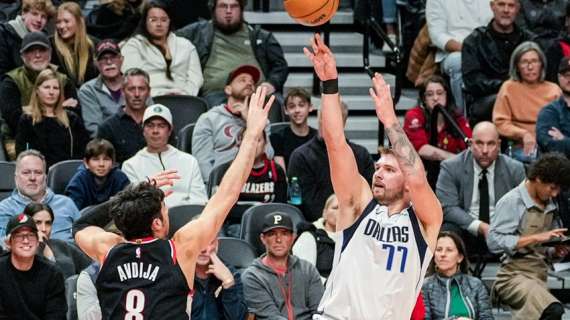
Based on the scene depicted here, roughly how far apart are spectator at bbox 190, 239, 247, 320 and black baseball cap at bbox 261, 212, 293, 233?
606 mm

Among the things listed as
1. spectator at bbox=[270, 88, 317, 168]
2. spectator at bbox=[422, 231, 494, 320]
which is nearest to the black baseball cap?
spectator at bbox=[422, 231, 494, 320]

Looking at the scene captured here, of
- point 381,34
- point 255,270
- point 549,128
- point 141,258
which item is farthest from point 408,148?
point 381,34

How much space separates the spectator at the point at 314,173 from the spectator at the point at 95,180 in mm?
1678

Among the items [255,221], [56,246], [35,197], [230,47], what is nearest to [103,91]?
[230,47]

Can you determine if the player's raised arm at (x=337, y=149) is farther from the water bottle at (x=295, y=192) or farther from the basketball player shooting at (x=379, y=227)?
the water bottle at (x=295, y=192)

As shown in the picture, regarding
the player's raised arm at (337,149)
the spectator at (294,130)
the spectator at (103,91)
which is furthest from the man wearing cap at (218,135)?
the player's raised arm at (337,149)

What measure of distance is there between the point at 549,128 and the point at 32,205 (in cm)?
489

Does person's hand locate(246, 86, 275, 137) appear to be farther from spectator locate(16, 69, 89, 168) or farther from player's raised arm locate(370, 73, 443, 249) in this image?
spectator locate(16, 69, 89, 168)

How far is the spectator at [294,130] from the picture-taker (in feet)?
40.6

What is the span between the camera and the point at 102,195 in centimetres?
1116

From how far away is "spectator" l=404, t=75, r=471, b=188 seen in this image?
1259 cm

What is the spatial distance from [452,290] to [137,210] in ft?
13.4

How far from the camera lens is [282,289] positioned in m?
10.0

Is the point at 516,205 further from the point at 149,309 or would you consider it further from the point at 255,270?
the point at 149,309
